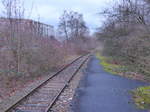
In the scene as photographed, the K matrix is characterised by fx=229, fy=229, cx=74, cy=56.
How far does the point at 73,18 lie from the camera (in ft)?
263

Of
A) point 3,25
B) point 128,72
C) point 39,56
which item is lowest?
point 128,72

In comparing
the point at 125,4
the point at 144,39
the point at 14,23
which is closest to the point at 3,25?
the point at 14,23

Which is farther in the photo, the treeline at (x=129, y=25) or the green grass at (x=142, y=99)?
the treeline at (x=129, y=25)

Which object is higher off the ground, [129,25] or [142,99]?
[129,25]

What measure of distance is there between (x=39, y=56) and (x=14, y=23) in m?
4.34

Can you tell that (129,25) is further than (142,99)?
Yes

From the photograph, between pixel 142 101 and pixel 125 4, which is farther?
pixel 125 4

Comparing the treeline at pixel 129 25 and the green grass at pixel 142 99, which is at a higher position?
the treeline at pixel 129 25

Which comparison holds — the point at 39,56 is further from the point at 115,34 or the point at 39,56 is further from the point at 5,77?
the point at 115,34

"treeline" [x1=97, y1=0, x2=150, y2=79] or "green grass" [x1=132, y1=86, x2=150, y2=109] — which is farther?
"treeline" [x1=97, y1=0, x2=150, y2=79]

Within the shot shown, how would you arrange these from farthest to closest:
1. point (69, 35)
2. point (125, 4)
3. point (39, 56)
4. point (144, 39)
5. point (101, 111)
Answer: point (69, 35) < point (125, 4) < point (39, 56) < point (144, 39) < point (101, 111)

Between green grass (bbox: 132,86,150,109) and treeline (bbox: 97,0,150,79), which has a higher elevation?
treeline (bbox: 97,0,150,79)

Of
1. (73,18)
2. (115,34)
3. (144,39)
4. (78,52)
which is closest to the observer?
(144,39)

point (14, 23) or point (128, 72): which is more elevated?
point (14, 23)
